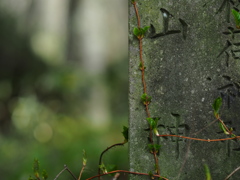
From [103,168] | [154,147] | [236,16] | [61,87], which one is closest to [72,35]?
[61,87]

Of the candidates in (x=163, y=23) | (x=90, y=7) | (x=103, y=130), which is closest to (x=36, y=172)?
(x=163, y=23)

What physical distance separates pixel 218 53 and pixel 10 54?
647 centimetres

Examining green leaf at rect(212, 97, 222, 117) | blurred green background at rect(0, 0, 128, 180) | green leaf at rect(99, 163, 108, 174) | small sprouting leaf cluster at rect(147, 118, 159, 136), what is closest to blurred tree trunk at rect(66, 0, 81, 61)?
blurred green background at rect(0, 0, 128, 180)

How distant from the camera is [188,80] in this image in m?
2.82

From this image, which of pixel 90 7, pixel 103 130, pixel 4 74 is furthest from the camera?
pixel 90 7

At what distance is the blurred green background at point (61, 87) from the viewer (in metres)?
6.11

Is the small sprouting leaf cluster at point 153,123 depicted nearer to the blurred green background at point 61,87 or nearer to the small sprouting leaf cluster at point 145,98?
the small sprouting leaf cluster at point 145,98

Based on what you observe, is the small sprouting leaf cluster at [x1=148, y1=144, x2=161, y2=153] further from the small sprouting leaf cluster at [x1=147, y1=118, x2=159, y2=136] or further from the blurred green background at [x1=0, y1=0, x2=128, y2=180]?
the blurred green background at [x1=0, y1=0, x2=128, y2=180]

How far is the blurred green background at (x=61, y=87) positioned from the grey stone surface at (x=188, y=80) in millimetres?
808

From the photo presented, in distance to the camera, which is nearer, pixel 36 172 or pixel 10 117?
pixel 36 172

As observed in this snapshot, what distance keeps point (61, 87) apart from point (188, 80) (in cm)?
572

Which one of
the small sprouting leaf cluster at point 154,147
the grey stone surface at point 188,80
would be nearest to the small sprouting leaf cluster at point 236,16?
the grey stone surface at point 188,80

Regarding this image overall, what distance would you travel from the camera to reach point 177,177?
286 cm

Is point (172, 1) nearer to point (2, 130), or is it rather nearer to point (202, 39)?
point (202, 39)
